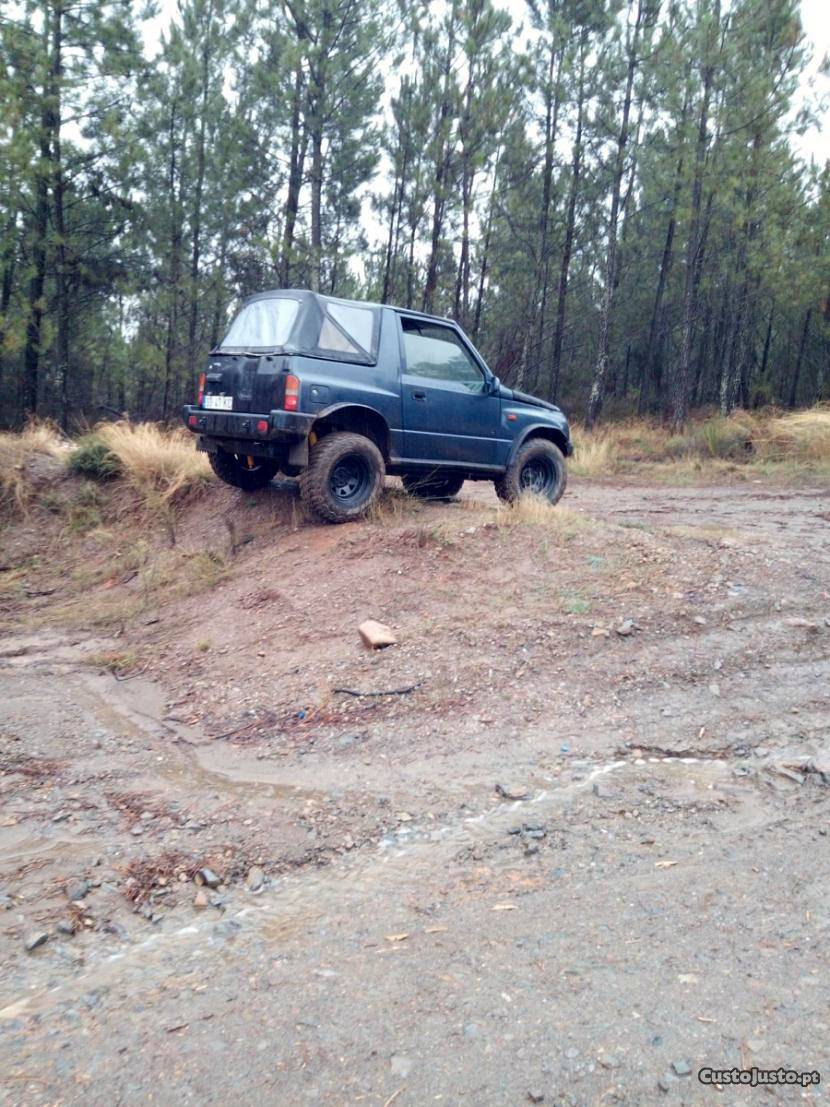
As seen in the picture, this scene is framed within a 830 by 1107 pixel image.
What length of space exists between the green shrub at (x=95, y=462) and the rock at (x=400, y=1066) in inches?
336

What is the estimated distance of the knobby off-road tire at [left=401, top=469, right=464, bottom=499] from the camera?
8884 mm

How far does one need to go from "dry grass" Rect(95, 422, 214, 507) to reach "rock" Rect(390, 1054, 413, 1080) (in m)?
7.45

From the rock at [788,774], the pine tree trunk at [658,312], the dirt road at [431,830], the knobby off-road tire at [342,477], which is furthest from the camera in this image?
the pine tree trunk at [658,312]

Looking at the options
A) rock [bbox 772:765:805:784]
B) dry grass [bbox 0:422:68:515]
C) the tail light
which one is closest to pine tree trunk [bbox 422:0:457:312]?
dry grass [bbox 0:422:68:515]

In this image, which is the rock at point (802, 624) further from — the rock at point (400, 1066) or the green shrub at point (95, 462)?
the green shrub at point (95, 462)

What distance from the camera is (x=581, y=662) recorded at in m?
5.59

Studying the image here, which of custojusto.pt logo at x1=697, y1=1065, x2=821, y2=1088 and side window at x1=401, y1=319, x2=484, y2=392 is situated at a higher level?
side window at x1=401, y1=319, x2=484, y2=392

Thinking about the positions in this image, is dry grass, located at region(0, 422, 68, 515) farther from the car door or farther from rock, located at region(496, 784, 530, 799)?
rock, located at region(496, 784, 530, 799)

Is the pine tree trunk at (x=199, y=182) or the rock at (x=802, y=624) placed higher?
the pine tree trunk at (x=199, y=182)

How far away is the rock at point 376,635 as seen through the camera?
→ 5750mm

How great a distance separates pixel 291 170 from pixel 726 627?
17092 millimetres

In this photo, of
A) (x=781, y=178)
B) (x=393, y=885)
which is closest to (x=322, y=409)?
(x=393, y=885)

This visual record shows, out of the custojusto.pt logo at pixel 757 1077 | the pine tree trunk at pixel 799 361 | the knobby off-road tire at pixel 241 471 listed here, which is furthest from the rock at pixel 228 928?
the pine tree trunk at pixel 799 361

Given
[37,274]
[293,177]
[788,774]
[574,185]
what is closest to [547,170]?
[574,185]
